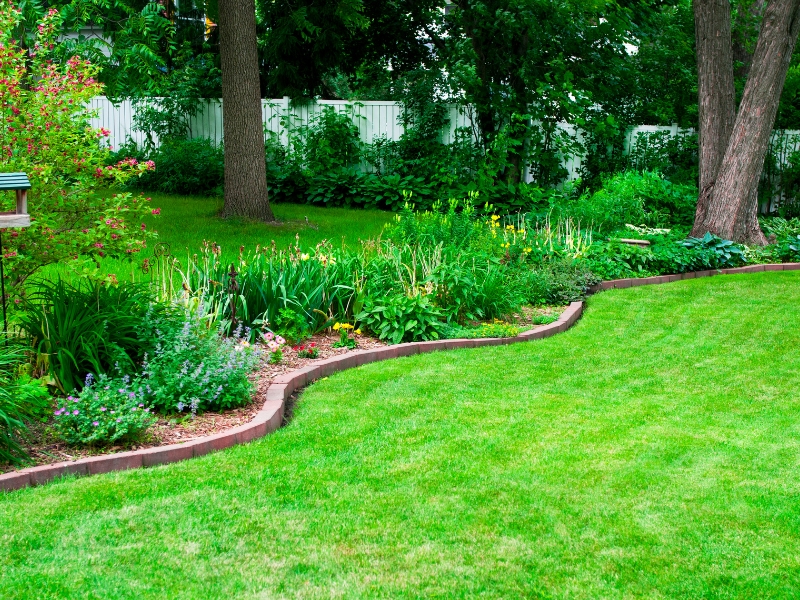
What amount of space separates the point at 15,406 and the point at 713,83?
11172 millimetres

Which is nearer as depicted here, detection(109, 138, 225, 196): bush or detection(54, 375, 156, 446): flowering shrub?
detection(54, 375, 156, 446): flowering shrub

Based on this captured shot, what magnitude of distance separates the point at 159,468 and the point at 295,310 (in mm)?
2778

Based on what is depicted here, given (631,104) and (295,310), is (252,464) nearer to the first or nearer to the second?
(295,310)

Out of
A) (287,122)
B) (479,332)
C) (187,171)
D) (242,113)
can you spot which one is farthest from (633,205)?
(187,171)

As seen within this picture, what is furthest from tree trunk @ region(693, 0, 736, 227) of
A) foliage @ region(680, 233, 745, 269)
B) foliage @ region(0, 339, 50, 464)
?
foliage @ region(0, 339, 50, 464)

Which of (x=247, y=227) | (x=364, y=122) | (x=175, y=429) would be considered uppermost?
(x=364, y=122)

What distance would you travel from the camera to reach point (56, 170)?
20.8 ft

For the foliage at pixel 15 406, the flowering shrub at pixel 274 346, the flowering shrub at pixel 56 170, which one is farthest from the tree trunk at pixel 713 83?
the foliage at pixel 15 406

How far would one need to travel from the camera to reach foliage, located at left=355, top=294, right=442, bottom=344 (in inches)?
293

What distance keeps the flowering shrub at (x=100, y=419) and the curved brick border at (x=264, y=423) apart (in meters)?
0.16

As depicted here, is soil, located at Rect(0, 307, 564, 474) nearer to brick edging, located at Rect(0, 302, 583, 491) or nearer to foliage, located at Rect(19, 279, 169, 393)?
brick edging, located at Rect(0, 302, 583, 491)

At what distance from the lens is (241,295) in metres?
7.07

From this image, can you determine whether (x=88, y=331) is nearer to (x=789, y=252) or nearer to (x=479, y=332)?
(x=479, y=332)

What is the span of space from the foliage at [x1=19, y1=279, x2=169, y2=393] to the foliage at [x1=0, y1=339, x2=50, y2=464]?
0.26 metres
